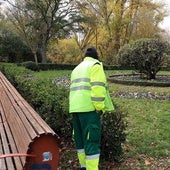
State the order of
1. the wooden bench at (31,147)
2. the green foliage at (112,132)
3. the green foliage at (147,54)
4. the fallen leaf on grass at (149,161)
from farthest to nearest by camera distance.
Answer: the green foliage at (147,54) → the fallen leaf on grass at (149,161) → the green foliage at (112,132) → the wooden bench at (31,147)

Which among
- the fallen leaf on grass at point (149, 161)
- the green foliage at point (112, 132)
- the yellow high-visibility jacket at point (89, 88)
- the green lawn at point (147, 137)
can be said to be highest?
the yellow high-visibility jacket at point (89, 88)

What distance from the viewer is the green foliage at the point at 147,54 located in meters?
17.5

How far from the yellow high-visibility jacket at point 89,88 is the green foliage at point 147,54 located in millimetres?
13073

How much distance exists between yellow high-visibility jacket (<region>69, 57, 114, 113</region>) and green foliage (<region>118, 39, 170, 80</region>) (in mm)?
13073

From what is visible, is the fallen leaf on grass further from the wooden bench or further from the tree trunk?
the tree trunk

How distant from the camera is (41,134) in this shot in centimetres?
351

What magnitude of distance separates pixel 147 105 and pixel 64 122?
526 cm

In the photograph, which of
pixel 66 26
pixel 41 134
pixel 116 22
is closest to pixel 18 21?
pixel 66 26

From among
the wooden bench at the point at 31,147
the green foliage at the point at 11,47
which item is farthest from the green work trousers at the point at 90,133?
the green foliage at the point at 11,47

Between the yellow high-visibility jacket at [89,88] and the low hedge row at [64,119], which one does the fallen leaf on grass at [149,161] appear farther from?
the yellow high-visibility jacket at [89,88]

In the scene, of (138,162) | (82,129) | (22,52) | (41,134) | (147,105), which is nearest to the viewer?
(41,134)

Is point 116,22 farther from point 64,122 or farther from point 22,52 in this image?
point 64,122

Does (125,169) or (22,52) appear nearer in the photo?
(125,169)

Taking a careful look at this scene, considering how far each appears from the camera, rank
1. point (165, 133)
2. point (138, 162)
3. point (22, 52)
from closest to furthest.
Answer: point (138, 162) < point (165, 133) < point (22, 52)
